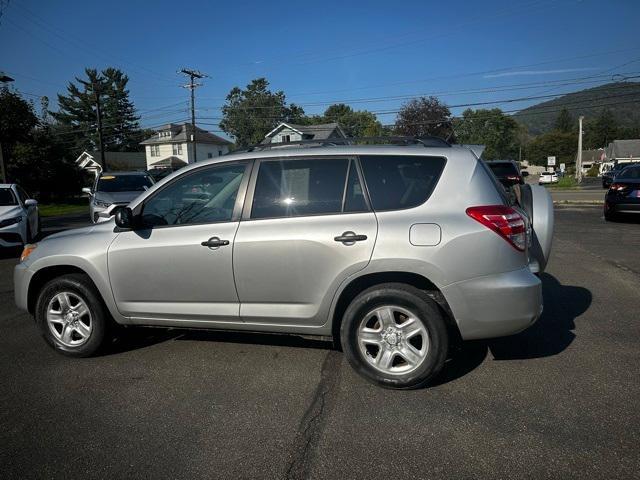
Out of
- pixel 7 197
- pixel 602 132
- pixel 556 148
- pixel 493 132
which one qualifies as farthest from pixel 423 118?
pixel 602 132

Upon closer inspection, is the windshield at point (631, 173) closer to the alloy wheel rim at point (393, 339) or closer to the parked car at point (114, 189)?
the alloy wheel rim at point (393, 339)

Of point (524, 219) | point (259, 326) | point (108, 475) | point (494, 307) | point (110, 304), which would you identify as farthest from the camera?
point (110, 304)

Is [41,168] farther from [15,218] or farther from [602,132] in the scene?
[602,132]

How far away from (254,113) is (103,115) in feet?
82.2

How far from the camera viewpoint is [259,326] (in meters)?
3.97

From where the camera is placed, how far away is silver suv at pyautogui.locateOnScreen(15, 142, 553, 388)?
3.49m

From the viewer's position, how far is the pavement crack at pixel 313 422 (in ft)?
8.98

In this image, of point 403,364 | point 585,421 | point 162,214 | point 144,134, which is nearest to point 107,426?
point 162,214

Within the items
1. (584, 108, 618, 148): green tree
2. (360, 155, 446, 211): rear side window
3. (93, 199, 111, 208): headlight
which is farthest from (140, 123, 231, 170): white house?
(584, 108, 618, 148): green tree

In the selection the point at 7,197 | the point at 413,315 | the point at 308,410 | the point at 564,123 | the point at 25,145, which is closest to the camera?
the point at 308,410

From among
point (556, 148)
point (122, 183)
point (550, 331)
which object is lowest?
point (550, 331)

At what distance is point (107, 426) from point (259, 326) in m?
1.28

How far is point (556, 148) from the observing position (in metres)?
111

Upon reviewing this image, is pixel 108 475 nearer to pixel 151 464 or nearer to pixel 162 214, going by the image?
pixel 151 464
